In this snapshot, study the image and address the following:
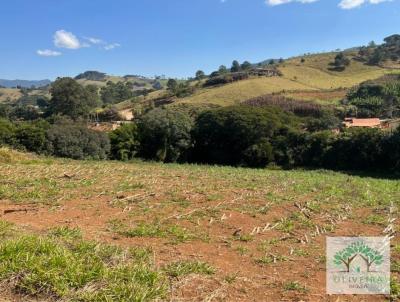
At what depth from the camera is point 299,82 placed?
117 meters

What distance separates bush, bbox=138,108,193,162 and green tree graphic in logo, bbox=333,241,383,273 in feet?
156

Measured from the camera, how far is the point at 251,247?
8250 mm

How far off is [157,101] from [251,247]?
107 meters

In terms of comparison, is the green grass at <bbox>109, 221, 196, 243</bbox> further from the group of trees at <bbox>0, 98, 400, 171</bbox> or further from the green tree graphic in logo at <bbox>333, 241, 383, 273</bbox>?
the group of trees at <bbox>0, 98, 400, 171</bbox>

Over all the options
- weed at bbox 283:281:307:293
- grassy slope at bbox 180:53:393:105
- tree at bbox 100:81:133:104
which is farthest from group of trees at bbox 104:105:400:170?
tree at bbox 100:81:133:104

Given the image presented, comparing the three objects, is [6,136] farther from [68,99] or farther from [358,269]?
[358,269]

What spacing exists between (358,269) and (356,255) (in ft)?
1.42

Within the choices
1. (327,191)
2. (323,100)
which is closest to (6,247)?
(327,191)

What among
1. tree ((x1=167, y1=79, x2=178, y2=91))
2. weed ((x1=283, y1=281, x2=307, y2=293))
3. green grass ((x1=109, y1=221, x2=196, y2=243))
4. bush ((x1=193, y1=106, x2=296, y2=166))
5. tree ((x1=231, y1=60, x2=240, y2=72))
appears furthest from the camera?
tree ((x1=231, y1=60, x2=240, y2=72))

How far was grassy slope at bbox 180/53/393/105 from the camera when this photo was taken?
333 ft

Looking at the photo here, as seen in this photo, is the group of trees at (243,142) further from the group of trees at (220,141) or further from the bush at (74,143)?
the bush at (74,143)

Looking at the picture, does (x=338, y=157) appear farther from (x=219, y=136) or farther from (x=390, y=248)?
(x=390, y=248)

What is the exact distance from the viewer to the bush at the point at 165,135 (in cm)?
5491

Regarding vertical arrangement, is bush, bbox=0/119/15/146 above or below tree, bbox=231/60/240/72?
below
